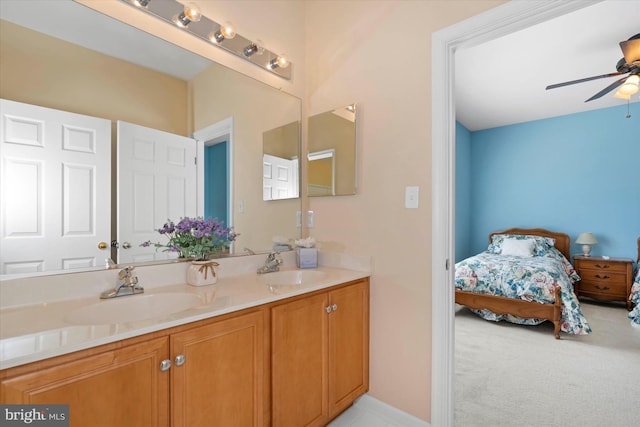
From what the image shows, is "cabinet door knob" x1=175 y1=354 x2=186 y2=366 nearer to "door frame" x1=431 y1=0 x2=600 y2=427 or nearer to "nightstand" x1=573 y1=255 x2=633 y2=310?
"door frame" x1=431 y1=0 x2=600 y2=427

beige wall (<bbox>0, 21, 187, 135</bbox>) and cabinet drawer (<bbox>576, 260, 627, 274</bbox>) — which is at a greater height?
beige wall (<bbox>0, 21, 187, 135</bbox>)

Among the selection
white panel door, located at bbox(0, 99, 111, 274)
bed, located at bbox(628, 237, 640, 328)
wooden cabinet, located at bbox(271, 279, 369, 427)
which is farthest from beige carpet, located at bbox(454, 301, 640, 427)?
white panel door, located at bbox(0, 99, 111, 274)

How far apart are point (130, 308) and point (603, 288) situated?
5.35 m

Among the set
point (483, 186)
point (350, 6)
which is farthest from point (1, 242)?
point (483, 186)

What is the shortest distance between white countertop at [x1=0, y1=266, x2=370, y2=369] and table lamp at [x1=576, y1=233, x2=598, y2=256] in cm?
450

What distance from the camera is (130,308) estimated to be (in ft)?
3.90

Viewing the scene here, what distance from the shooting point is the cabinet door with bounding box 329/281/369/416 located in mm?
1542

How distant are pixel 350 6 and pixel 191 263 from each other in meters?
1.84

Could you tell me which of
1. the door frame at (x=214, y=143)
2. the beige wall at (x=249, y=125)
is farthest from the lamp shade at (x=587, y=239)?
the door frame at (x=214, y=143)

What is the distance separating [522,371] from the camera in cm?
227

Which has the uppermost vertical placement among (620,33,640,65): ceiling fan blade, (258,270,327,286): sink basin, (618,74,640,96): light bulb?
(620,33,640,65): ceiling fan blade

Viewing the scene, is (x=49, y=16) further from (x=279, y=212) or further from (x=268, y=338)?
(x=268, y=338)

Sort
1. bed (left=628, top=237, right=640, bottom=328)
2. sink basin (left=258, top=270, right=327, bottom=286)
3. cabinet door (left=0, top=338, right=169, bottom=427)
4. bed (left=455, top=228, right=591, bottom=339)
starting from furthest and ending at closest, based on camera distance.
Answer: bed (left=628, top=237, right=640, bottom=328) < bed (left=455, top=228, right=591, bottom=339) < sink basin (left=258, top=270, right=327, bottom=286) < cabinet door (left=0, top=338, right=169, bottom=427)

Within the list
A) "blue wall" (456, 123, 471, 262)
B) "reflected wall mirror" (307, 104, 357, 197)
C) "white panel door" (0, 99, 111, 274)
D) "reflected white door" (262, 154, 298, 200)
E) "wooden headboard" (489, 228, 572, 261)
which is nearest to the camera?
"white panel door" (0, 99, 111, 274)
